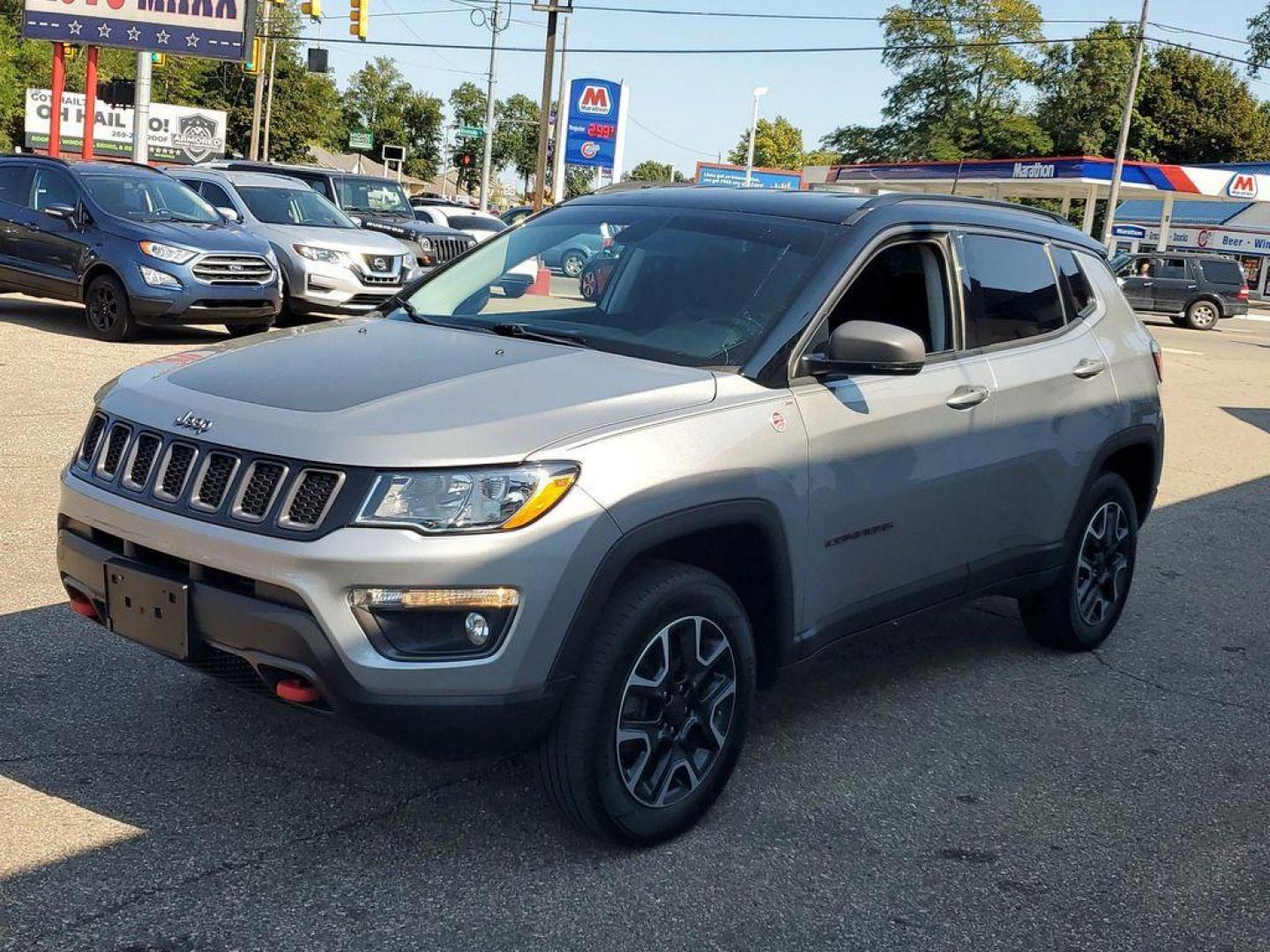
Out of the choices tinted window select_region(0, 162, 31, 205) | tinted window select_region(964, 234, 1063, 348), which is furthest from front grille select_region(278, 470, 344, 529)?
tinted window select_region(0, 162, 31, 205)

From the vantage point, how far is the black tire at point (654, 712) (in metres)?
3.44

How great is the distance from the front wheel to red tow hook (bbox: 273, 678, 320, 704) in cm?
3302

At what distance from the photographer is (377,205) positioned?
67.3 feet

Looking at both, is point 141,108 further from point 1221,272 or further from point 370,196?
point 1221,272

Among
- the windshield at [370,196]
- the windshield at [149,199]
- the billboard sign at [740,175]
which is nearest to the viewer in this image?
the windshield at [149,199]

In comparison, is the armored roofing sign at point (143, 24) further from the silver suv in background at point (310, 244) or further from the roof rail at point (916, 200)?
the roof rail at point (916, 200)

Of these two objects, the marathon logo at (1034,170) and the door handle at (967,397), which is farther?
A: the marathon logo at (1034,170)

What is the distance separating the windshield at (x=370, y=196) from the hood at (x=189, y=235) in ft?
19.3

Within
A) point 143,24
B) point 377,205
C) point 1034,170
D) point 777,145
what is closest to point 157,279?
point 377,205

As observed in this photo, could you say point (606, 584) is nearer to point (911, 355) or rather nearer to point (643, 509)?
point (643, 509)

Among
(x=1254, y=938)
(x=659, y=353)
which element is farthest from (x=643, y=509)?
(x=1254, y=938)

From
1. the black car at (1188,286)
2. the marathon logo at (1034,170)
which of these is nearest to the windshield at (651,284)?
the black car at (1188,286)

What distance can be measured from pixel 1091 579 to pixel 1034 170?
47.8 meters

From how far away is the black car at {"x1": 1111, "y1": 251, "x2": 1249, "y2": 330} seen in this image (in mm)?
32719
